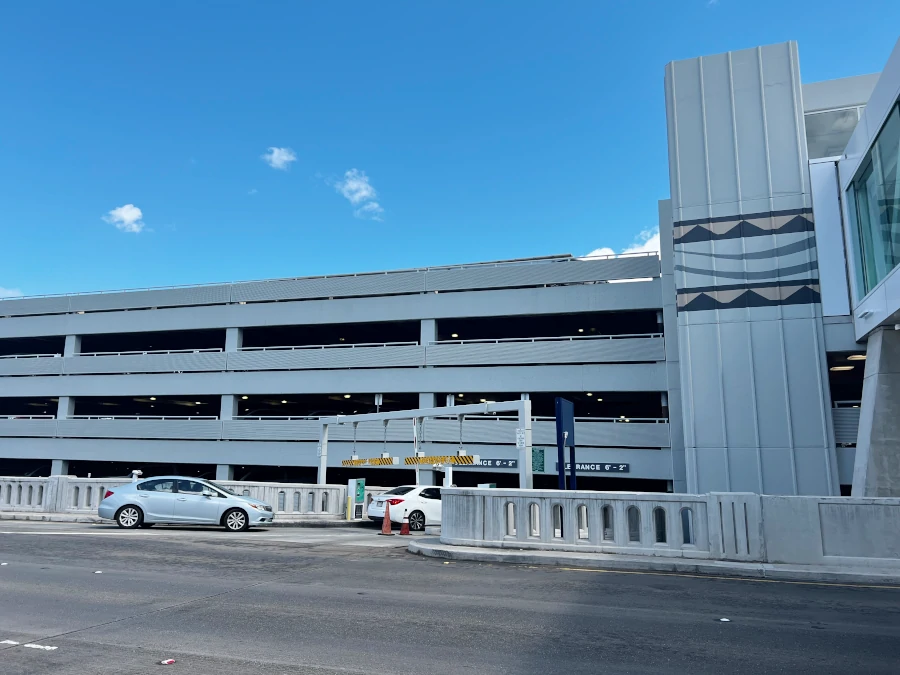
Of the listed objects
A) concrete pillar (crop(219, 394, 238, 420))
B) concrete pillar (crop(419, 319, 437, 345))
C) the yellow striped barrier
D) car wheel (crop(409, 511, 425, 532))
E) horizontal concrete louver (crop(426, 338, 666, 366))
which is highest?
concrete pillar (crop(419, 319, 437, 345))

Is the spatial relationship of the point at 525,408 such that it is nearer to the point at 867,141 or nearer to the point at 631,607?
the point at 631,607

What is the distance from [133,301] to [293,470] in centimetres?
1591

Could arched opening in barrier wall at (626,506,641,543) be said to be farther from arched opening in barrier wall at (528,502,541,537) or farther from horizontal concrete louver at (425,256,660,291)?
horizontal concrete louver at (425,256,660,291)

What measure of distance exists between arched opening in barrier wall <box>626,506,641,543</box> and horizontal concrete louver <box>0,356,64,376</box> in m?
43.8

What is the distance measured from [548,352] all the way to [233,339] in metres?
19.9

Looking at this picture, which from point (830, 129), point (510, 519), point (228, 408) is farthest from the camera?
point (228, 408)

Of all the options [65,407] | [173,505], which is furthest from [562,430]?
[65,407]

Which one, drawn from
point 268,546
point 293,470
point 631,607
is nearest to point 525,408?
point 268,546

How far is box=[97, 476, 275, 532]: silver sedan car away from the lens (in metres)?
17.2

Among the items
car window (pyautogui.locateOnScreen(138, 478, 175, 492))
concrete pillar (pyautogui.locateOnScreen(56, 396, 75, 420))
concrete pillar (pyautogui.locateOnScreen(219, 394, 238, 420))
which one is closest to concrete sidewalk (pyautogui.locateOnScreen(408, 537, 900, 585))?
car window (pyautogui.locateOnScreen(138, 478, 175, 492))

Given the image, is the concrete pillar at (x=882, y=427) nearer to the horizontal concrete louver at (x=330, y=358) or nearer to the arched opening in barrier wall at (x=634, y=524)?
the arched opening in barrier wall at (x=634, y=524)

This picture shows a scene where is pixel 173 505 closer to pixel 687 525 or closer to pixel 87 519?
pixel 87 519

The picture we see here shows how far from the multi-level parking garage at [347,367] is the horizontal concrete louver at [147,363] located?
108mm

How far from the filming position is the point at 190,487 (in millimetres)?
17406
